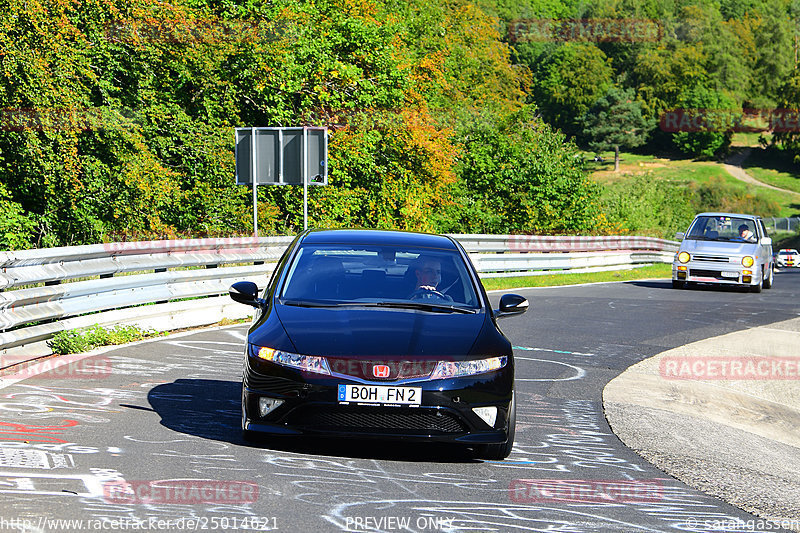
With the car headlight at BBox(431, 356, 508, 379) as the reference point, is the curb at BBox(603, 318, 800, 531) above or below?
below

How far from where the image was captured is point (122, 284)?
460 inches

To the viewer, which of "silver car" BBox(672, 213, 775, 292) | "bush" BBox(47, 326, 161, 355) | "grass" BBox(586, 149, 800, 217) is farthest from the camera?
"grass" BBox(586, 149, 800, 217)

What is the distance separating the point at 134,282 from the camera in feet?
39.2

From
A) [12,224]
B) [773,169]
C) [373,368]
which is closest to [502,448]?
[373,368]

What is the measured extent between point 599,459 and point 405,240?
2244mm

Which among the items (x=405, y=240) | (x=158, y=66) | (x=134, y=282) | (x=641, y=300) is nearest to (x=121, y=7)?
(x=158, y=66)

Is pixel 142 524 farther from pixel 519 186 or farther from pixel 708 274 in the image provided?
pixel 519 186

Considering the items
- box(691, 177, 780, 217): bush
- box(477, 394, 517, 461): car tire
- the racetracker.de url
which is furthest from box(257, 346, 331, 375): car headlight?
box(691, 177, 780, 217): bush

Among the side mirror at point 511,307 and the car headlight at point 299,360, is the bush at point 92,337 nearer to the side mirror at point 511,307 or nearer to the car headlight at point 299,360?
the car headlight at point 299,360

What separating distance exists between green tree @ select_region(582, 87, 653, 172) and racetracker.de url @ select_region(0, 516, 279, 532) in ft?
469

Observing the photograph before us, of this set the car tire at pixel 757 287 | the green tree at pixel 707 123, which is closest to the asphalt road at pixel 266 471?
the car tire at pixel 757 287

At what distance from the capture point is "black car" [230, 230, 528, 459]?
625cm

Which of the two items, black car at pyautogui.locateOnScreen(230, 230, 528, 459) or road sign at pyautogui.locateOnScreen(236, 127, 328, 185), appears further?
road sign at pyautogui.locateOnScreen(236, 127, 328, 185)

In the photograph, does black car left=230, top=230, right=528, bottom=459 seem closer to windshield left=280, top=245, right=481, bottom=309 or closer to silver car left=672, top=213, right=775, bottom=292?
windshield left=280, top=245, right=481, bottom=309
